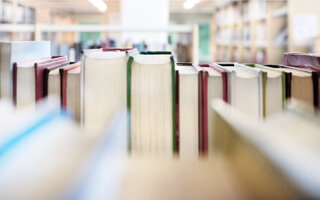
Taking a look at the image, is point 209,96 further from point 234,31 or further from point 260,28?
point 234,31

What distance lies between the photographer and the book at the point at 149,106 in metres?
0.59

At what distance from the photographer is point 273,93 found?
2.00 feet

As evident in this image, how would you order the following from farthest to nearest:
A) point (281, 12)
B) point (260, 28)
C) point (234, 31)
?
point (234, 31), point (260, 28), point (281, 12)

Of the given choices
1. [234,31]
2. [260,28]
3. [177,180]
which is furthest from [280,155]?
[234,31]

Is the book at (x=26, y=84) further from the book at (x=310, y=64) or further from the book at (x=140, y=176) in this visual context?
the book at (x=310, y=64)

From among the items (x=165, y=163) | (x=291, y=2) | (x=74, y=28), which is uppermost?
(x=291, y=2)

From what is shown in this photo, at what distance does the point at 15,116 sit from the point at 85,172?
14 centimetres

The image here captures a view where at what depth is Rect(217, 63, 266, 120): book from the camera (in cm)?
60

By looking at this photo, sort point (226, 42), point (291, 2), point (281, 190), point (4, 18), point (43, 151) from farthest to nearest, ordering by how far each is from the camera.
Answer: point (226, 42) → point (4, 18) → point (291, 2) → point (43, 151) → point (281, 190)

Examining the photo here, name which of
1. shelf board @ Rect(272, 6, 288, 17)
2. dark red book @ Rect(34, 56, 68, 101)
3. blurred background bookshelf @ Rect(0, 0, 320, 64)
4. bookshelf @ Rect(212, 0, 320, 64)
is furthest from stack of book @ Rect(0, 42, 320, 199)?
shelf board @ Rect(272, 6, 288, 17)

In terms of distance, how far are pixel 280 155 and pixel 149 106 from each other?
332mm

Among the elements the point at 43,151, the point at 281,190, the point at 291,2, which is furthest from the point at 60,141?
the point at 291,2

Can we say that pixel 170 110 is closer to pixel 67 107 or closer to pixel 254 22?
pixel 67 107

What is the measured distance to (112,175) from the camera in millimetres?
463
